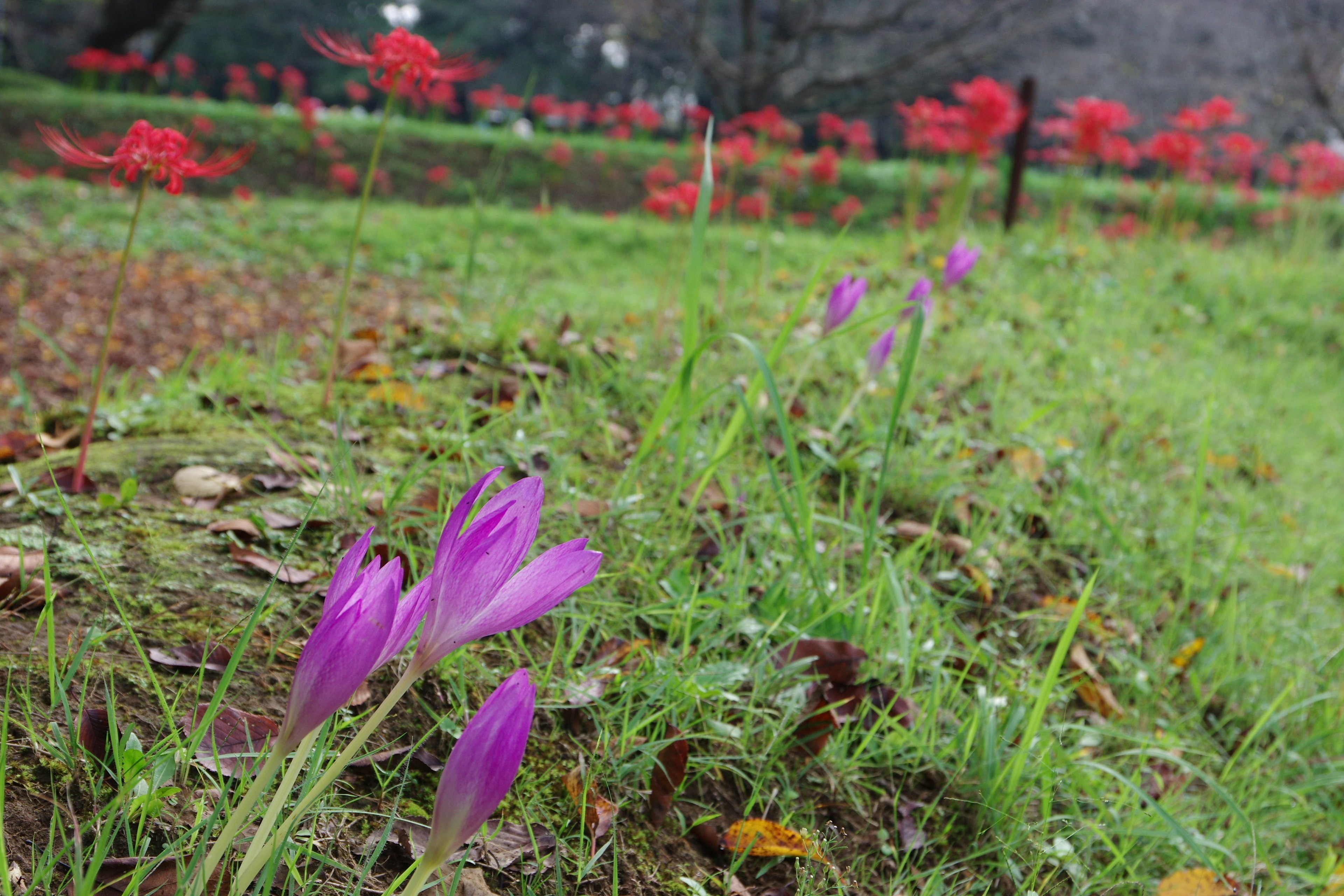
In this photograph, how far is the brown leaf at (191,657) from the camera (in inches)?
39.3

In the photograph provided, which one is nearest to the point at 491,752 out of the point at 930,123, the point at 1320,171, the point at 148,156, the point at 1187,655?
the point at 148,156

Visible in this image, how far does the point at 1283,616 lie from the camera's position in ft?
7.02

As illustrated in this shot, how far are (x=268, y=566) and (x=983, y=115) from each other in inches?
188

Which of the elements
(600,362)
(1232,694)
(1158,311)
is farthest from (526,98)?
(1158,311)

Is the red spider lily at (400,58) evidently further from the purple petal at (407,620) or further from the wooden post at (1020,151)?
the wooden post at (1020,151)

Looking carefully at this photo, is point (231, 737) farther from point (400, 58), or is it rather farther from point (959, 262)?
point (959, 262)

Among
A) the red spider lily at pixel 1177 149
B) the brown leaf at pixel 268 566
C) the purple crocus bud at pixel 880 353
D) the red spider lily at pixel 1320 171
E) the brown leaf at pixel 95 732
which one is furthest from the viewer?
the red spider lily at pixel 1320 171

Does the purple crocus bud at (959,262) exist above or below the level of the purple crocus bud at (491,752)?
above

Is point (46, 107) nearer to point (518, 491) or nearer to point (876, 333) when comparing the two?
point (876, 333)

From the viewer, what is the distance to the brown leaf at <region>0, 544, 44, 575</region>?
1.10m

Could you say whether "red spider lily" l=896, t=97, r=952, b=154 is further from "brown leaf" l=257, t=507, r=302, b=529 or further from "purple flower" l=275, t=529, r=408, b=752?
"purple flower" l=275, t=529, r=408, b=752

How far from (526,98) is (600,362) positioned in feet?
2.34

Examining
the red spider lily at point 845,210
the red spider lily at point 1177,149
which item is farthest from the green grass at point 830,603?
the red spider lily at point 845,210

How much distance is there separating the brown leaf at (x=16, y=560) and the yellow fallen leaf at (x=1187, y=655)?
2.06 meters
